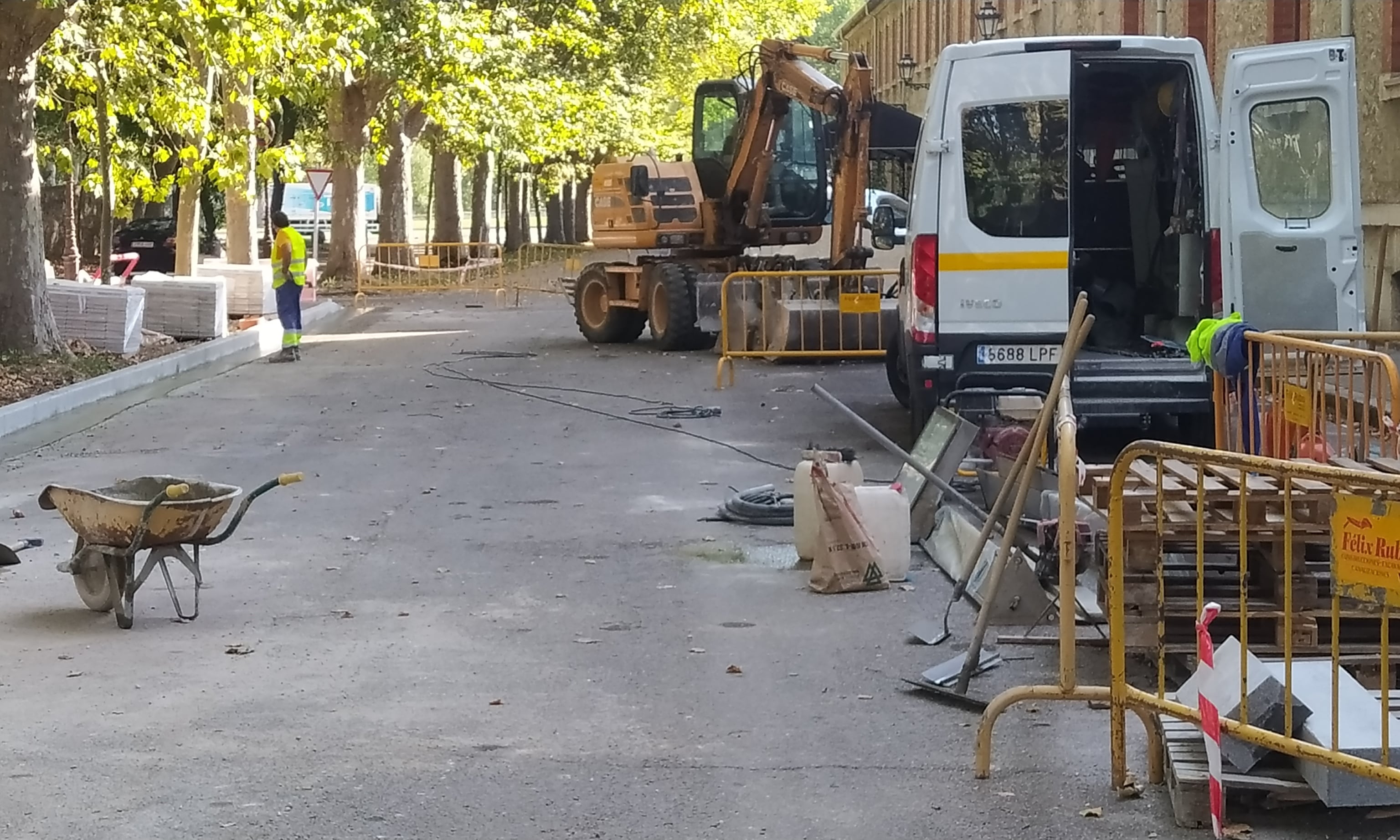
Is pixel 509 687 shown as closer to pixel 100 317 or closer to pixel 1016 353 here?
pixel 1016 353

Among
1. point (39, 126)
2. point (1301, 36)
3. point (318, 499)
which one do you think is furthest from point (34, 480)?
A: point (39, 126)

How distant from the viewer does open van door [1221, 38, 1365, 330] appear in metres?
12.9

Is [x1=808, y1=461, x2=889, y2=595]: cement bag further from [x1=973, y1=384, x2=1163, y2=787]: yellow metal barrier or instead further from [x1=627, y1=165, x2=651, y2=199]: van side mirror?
[x1=627, y1=165, x2=651, y2=199]: van side mirror

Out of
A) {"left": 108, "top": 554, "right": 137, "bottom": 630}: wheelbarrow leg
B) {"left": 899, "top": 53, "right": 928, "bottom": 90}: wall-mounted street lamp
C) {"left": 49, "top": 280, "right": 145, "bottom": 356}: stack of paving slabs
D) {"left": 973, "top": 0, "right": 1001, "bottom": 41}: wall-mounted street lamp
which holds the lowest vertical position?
{"left": 108, "top": 554, "right": 137, "bottom": 630}: wheelbarrow leg

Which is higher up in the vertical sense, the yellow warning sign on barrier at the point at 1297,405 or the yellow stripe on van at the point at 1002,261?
the yellow stripe on van at the point at 1002,261

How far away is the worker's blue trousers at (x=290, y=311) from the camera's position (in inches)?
816

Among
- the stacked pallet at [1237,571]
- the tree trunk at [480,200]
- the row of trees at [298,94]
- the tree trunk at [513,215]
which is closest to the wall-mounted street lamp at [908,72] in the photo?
the row of trees at [298,94]

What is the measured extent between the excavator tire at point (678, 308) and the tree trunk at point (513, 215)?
39.0 metres

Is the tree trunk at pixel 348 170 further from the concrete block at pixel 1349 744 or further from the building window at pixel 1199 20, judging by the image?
the concrete block at pixel 1349 744

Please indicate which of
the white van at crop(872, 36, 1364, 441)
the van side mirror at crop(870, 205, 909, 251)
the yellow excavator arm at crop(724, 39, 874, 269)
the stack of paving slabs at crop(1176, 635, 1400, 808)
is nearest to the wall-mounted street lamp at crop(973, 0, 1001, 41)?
the yellow excavator arm at crop(724, 39, 874, 269)

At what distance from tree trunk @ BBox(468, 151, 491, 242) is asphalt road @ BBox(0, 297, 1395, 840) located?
3993 cm

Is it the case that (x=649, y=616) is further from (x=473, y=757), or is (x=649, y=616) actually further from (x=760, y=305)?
(x=760, y=305)

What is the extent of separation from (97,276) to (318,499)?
69.7 feet

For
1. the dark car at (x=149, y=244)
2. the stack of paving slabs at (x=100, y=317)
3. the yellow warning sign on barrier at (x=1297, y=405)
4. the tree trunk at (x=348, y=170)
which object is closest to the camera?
the yellow warning sign on barrier at (x=1297, y=405)
